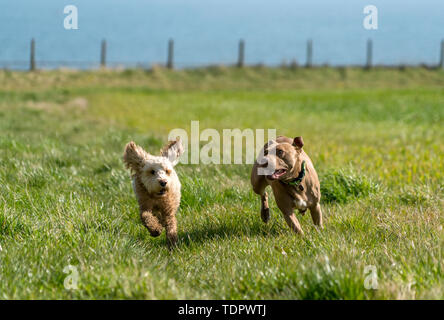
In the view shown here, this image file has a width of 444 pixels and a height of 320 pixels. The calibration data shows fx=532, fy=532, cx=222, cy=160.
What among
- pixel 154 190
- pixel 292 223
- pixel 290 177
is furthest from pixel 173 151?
pixel 292 223

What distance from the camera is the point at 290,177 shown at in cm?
445

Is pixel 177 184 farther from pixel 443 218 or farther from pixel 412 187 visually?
pixel 412 187

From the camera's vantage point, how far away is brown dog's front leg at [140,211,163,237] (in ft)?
15.1

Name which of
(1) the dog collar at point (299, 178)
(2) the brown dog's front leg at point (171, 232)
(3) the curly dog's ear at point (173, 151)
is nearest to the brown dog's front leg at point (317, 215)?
(1) the dog collar at point (299, 178)

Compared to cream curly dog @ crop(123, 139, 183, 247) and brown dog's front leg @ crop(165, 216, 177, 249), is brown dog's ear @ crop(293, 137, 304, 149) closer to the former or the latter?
cream curly dog @ crop(123, 139, 183, 247)

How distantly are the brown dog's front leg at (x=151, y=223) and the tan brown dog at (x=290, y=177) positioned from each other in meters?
1.04

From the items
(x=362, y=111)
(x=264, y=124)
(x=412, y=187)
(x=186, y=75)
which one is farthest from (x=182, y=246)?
(x=186, y=75)

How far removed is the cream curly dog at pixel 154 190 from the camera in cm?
459

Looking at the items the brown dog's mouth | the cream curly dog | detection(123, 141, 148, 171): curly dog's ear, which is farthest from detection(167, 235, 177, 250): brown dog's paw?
the brown dog's mouth

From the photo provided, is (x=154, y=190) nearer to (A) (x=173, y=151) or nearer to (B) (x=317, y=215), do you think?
(A) (x=173, y=151)

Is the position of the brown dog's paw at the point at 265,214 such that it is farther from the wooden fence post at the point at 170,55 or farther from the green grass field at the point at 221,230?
the wooden fence post at the point at 170,55

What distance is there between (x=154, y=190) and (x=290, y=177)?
3.82 ft
